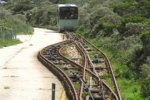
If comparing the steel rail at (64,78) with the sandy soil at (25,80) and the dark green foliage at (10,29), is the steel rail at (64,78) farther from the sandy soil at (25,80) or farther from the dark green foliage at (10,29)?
the dark green foliage at (10,29)

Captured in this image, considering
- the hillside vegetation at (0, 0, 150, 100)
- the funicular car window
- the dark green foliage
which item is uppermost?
the hillside vegetation at (0, 0, 150, 100)

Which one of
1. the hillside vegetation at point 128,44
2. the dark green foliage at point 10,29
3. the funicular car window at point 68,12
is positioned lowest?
the dark green foliage at point 10,29

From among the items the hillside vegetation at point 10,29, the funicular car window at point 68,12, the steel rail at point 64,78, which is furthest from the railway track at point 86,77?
the funicular car window at point 68,12

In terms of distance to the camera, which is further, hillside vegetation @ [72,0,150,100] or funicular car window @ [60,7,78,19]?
funicular car window @ [60,7,78,19]

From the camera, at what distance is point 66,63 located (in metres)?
24.7

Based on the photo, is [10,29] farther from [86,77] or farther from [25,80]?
[86,77]

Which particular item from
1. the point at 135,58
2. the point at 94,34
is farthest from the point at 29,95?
the point at 94,34

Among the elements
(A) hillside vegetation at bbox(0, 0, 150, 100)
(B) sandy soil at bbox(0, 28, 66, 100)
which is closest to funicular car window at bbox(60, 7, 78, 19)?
(A) hillside vegetation at bbox(0, 0, 150, 100)

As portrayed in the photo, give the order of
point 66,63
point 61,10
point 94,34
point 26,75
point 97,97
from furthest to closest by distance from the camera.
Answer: point 61,10, point 94,34, point 66,63, point 26,75, point 97,97

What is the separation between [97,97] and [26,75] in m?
7.11

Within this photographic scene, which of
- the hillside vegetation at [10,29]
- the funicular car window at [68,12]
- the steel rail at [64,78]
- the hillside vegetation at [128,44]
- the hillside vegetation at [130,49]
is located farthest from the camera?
the funicular car window at [68,12]

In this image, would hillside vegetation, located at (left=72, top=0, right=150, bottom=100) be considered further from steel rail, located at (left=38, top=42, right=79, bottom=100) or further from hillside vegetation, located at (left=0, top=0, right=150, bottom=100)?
steel rail, located at (left=38, top=42, right=79, bottom=100)

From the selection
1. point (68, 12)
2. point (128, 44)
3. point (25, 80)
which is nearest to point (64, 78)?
point (25, 80)

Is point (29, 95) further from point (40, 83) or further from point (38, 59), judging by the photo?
point (38, 59)
